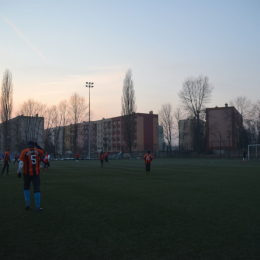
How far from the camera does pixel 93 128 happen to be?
12312cm

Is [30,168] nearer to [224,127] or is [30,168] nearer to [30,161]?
[30,161]

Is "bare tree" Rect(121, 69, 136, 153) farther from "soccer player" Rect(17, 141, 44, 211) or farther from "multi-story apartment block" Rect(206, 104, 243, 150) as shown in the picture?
"soccer player" Rect(17, 141, 44, 211)

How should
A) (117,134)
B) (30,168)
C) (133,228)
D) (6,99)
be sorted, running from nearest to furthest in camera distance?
(133,228) < (30,168) < (6,99) < (117,134)

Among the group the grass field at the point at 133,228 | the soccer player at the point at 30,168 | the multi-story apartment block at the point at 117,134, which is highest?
the multi-story apartment block at the point at 117,134

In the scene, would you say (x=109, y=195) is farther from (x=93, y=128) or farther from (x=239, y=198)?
(x=93, y=128)

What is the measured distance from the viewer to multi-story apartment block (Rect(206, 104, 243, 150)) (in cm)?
7688

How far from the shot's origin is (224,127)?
8125cm

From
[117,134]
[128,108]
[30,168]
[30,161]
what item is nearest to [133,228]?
[30,168]

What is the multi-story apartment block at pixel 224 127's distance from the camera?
76875mm

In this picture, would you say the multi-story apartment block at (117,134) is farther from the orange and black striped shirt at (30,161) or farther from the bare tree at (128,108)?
the orange and black striped shirt at (30,161)

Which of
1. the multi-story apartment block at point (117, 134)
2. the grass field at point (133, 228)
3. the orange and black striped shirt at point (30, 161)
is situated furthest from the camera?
the multi-story apartment block at point (117, 134)

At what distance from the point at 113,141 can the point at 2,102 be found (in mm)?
49676

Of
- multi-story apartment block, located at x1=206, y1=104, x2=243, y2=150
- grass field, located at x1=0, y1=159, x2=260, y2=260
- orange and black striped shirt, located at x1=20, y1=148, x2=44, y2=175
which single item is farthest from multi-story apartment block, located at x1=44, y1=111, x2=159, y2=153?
orange and black striped shirt, located at x1=20, y1=148, x2=44, y2=175

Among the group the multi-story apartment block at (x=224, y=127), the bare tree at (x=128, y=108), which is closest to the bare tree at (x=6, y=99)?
the bare tree at (x=128, y=108)
